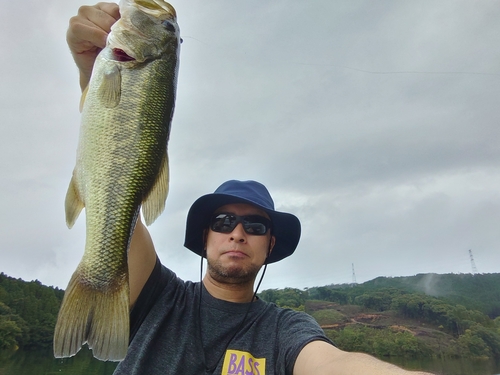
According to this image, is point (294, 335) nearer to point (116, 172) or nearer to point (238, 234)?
point (238, 234)

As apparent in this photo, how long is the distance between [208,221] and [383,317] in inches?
2926

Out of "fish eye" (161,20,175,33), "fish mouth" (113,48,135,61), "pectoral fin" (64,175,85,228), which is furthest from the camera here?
"fish eye" (161,20,175,33)

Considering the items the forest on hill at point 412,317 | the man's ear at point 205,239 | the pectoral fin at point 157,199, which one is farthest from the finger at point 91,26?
the forest on hill at point 412,317

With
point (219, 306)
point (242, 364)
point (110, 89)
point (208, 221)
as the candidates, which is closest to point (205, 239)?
point (208, 221)

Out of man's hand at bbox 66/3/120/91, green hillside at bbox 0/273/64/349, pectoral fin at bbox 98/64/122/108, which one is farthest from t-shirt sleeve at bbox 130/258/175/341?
green hillside at bbox 0/273/64/349

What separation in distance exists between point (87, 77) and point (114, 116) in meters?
0.66

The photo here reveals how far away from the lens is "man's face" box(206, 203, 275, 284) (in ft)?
9.66

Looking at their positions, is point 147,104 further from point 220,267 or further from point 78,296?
point 220,267

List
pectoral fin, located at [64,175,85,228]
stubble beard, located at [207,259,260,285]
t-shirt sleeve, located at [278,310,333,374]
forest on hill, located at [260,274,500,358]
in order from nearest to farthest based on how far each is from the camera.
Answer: pectoral fin, located at [64,175,85,228], t-shirt sleeve, located at [278,310,333,374], stubble beard, located at [207,259,260,285], forest on hill, located at [260,274,500,358]

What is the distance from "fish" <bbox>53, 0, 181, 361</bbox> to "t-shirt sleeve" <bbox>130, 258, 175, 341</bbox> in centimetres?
76

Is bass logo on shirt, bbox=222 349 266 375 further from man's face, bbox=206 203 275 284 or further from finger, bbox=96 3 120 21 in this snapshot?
finger, bbox=96 3 120 21

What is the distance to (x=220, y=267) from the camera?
2953mm

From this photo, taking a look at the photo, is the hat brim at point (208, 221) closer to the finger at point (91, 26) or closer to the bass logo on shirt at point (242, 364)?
the bass logo on shirt at point (242, 364)

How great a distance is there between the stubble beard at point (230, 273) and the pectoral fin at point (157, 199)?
0.94 metres
